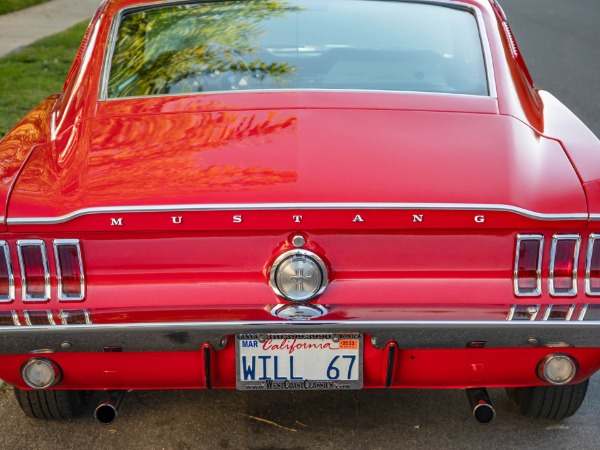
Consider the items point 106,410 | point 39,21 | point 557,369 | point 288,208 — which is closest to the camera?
point 288,208

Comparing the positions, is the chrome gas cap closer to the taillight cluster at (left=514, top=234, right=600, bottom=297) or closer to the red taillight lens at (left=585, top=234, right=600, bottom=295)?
the taillight cluster at (left=514, top=234, right=600, bottom=297)

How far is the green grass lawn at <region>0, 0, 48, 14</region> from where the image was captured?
15.2 m

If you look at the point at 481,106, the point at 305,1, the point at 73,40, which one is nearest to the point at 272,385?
the point at 481,106

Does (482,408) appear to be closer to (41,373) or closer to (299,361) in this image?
(299,361)

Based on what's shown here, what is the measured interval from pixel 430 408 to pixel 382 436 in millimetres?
309

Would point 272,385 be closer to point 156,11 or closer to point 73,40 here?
point 156,11

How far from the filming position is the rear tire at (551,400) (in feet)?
12.1

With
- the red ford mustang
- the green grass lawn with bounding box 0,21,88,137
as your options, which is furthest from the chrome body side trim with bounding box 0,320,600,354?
the green grass lawn with bounding box 0,21,88,137

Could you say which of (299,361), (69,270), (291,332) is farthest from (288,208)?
(69,270)

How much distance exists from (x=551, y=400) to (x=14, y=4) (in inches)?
541

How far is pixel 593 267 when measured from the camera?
127 inches

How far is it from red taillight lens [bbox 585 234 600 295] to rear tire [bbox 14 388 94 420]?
1.91 m

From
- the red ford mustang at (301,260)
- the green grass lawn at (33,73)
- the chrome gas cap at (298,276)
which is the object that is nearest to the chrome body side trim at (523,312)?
the red ford mustang at (301,260)

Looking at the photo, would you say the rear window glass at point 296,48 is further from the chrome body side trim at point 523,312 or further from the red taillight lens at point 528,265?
the chrome body side trim at point 523,312
